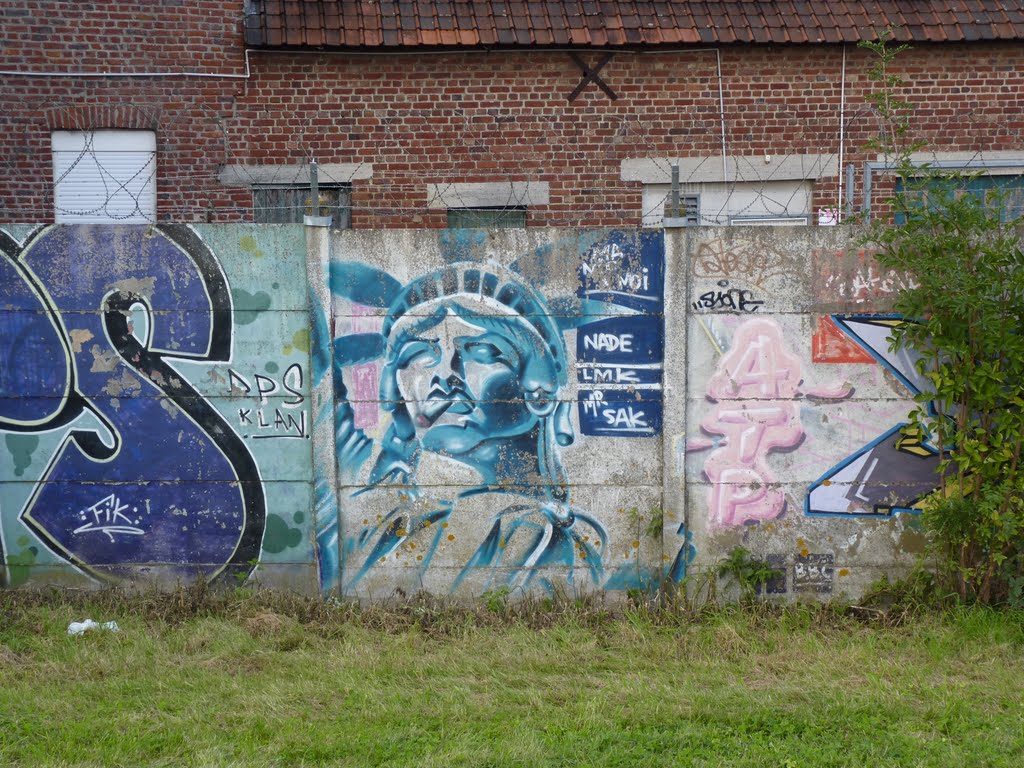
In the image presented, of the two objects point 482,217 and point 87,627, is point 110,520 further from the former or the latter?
point 482,217

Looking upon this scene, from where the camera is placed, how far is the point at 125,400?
5.46m

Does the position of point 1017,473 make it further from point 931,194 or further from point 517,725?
point 517,725

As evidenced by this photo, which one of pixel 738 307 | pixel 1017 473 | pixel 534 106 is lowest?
pixel 1017 473

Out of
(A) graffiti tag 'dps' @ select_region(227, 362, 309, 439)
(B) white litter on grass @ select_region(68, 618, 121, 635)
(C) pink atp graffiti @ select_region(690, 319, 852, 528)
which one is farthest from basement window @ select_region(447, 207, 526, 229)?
(B) white litter on grass @ select_region(68, 618, 121, 635)

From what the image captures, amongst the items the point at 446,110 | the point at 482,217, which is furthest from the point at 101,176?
the point at 482,217

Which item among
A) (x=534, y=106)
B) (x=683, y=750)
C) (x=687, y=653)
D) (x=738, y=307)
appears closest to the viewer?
(x=683, y=750)

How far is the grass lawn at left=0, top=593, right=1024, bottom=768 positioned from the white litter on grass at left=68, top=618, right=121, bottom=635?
6 centimetres

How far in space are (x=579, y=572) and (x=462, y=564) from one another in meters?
0.64

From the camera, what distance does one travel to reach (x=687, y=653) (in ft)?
16.0

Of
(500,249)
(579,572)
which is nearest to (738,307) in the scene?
(500,249)

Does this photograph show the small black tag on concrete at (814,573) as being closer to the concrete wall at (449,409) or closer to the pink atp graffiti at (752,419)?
the concrete wall at (449,409)

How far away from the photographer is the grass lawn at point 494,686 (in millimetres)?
3855

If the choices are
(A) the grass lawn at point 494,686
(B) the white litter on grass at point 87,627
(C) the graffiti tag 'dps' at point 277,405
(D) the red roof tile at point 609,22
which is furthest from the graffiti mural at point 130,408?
(D) the red roof tile at point 609,22

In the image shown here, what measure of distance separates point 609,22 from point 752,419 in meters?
5.84
